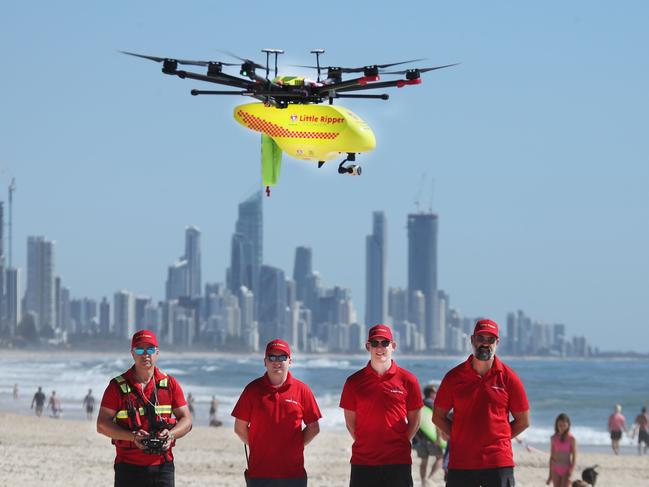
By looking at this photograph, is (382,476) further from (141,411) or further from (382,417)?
(141,411)

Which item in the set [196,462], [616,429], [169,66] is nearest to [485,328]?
[169,66]

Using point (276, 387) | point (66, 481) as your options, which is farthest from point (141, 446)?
point (66, 481)

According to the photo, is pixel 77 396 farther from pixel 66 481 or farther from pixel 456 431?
pixel 456 431

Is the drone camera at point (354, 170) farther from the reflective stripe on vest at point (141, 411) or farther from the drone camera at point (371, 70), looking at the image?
the reflective stripe on vest at point (141, 411)

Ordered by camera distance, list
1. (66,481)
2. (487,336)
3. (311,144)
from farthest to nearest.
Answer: (311,144)
(66,481)
(487,336)

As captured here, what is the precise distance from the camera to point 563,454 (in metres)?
14.1

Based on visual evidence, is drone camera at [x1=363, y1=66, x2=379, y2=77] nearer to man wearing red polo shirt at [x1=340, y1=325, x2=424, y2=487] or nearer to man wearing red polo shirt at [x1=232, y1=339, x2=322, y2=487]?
man wearing red polo shirt at [x1=340, y1=325, x2=424, y2=487]

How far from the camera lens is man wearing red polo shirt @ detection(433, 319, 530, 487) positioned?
26.0ft

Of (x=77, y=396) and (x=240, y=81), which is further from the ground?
(x=240, y=81)

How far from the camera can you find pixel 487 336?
25.8ft

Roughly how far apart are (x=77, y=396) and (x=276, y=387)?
68.7m

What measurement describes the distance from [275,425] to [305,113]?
12674 millimetres

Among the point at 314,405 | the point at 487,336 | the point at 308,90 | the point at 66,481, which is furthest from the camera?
the point at 308,90

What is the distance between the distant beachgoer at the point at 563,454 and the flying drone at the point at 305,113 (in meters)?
5.20
